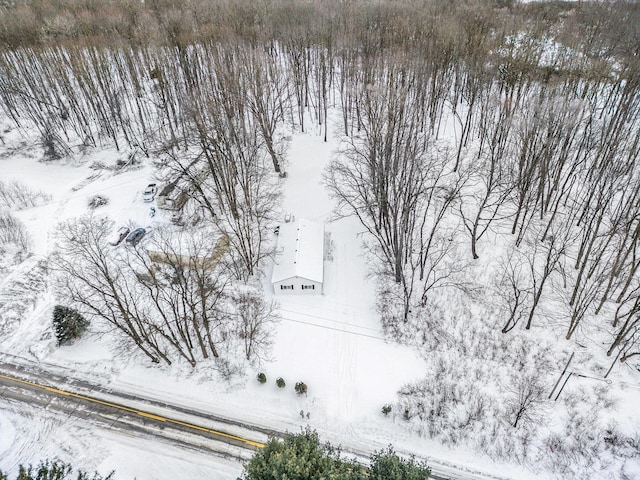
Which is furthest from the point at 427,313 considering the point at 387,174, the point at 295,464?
the point at 295,464

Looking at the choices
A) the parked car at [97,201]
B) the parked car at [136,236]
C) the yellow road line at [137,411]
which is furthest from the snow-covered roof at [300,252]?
the parked car at [97,201]

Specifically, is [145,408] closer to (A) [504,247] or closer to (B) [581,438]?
(B) [581,438]

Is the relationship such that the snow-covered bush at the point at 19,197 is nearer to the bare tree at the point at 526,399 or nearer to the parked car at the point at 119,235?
the parked car at the point at 119,235

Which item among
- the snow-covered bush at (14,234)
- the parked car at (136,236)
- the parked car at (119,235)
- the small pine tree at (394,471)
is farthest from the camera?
the snow-covered bush at (14,234)

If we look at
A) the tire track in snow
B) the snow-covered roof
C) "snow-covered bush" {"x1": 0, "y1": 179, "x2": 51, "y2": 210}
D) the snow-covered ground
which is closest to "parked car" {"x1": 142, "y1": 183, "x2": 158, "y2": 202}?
the snow-covered ground

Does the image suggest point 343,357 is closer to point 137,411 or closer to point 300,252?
point 300,252

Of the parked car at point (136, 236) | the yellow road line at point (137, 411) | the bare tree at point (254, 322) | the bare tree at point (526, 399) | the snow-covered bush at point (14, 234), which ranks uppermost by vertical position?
the parked car at point (136, 236)
